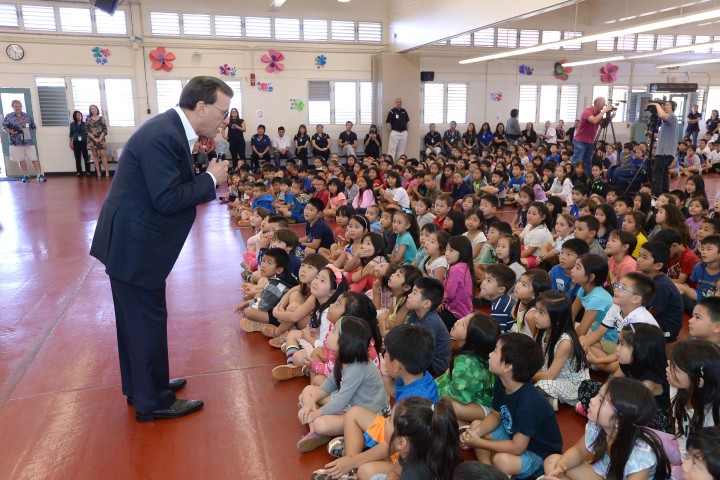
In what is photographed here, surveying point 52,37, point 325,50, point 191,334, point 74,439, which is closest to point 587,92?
point 325,50

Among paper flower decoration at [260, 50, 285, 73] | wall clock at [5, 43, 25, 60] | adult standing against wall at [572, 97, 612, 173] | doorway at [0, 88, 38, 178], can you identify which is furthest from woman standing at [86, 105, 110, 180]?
adult standing against wall at [572, 97, 612, 173]

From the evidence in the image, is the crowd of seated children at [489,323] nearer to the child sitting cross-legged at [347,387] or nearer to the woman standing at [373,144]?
the child sitting cross-legged at [347,387]

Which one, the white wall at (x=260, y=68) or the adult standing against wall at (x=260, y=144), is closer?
the white wall at (x=260, y=68)

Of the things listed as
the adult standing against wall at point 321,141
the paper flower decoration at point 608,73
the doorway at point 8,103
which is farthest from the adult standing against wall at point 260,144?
the paper flower decoration at point 608,73

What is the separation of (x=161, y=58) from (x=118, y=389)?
34.0ft

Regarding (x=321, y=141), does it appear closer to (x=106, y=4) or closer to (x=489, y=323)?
(x=106, y=4)

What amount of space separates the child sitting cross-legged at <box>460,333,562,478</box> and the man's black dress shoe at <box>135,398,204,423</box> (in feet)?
4.31

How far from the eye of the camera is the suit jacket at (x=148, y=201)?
87.8 inches

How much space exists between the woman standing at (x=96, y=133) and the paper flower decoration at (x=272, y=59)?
3687 millimetres

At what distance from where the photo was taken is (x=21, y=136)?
34.8 ft

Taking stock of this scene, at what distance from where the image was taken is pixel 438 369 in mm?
2775

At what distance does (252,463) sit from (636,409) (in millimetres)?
1497

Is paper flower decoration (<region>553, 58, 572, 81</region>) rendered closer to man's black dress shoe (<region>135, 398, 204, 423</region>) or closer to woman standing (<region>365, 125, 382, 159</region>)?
woman standing (<region>365, 125, 382, 159</region>)

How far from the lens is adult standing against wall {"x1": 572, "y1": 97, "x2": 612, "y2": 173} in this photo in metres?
7.65
